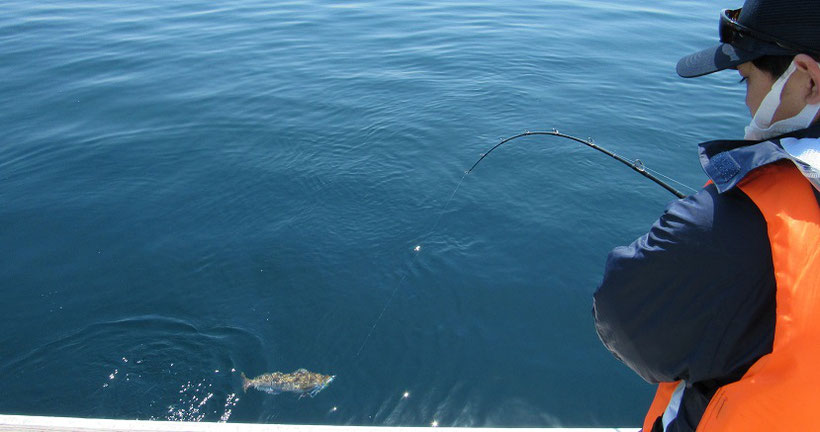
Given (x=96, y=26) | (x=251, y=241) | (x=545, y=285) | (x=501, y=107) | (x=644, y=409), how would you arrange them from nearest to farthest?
(x=644, y=409) → (x=545, y=285) → (x=251, y=241) → (x=501, y=107) → (x=96, y=26)

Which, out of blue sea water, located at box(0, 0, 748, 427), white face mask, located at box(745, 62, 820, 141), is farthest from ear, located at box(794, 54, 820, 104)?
blue sea water, located at box(0, 0, 748, 427)

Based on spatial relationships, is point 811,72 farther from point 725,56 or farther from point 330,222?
point 330,222

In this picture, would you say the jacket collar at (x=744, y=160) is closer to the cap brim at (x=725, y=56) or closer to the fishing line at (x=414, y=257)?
the cap brim at (x=725, y=56)

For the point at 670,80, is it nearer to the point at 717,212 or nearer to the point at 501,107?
the point at 501,107

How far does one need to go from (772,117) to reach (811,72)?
0.16 m

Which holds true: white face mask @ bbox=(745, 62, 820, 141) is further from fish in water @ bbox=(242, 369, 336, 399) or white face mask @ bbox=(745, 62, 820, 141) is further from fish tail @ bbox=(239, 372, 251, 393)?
fish tail @ bbox=(239, 372, 251, 393)

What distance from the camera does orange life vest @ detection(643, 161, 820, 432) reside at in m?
1.24

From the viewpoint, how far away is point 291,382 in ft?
14.7

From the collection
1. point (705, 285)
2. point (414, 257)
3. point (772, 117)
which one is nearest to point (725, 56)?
point (772, 117)

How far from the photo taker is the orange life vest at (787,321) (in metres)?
Answer: 1.24

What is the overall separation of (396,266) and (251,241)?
170 cm

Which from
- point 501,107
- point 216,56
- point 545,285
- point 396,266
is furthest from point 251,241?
point 216,56

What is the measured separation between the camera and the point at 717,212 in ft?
4.49

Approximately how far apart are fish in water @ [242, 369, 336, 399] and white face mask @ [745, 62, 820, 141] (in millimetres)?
3763
